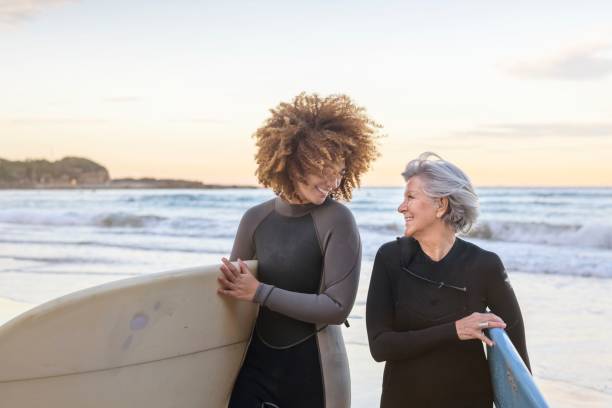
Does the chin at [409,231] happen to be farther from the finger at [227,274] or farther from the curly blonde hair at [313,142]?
the finger at [227,274]

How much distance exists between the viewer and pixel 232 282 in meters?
2.17

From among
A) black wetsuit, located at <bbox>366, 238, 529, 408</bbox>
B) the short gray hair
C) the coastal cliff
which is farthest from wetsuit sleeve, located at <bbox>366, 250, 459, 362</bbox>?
the coastal cliff

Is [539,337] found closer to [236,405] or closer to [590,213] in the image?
[236,405]

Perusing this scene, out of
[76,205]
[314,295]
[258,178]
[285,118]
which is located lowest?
[76,205]

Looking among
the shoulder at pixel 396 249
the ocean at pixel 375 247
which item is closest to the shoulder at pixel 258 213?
the shoulder at pixel 396 249

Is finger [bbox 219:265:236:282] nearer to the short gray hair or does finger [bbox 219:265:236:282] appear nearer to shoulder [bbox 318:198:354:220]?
shoulder [bbox 318:198:354:220]

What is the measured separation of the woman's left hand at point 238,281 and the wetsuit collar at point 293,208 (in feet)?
0.64

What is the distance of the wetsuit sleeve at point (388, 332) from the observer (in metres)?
2.01

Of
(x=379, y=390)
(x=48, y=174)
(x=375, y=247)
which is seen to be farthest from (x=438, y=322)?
(x=48, y=174)

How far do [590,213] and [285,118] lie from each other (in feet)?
57.7

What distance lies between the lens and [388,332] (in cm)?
207

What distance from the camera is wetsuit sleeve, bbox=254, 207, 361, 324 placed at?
209cm

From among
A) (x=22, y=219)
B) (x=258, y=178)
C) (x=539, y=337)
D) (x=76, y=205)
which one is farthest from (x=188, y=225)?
(x=258, y=178)

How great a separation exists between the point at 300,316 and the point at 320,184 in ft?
1.21
